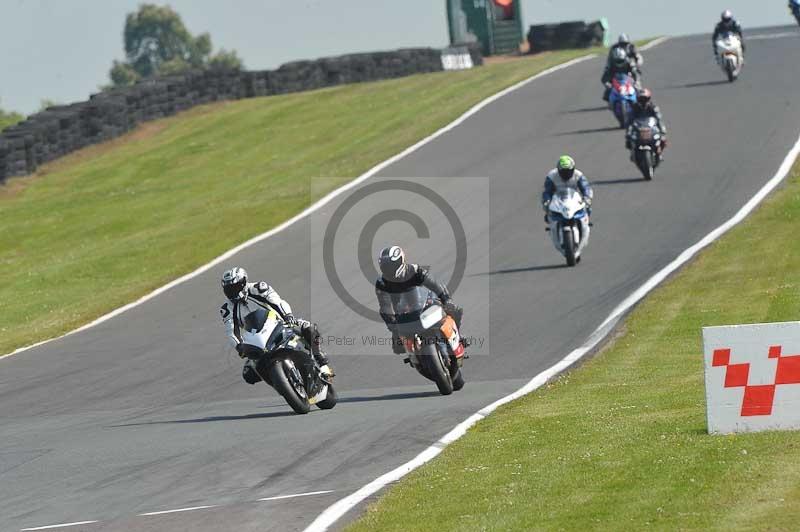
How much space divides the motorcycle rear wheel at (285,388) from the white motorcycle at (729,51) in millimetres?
26841

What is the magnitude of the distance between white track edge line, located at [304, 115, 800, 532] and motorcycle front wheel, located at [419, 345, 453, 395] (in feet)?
2.39

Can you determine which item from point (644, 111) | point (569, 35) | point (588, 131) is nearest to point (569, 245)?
point (644, 111)

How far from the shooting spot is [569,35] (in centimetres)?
5475

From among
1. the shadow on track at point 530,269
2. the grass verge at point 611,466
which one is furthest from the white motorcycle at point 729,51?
the grass verge at point 611,466

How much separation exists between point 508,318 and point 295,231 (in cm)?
860

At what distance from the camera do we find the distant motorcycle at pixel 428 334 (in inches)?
574

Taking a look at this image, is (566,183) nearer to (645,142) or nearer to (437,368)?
(645,142)

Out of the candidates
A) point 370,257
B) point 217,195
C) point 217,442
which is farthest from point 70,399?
point 217,195

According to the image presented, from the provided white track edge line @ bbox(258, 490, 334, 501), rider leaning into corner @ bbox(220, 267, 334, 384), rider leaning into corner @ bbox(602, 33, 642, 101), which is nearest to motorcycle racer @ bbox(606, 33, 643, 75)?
rider leaning into corner @ bbox(602, 33, 642, 101)

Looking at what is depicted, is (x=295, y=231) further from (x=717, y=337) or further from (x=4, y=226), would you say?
(x=717, y=337)

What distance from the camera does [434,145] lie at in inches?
1364

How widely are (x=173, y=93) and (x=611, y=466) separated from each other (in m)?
36.7

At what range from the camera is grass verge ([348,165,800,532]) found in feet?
27.1

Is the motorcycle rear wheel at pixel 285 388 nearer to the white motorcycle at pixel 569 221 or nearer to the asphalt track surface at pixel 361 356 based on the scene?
the asphalt track surface at pixel 361 356
